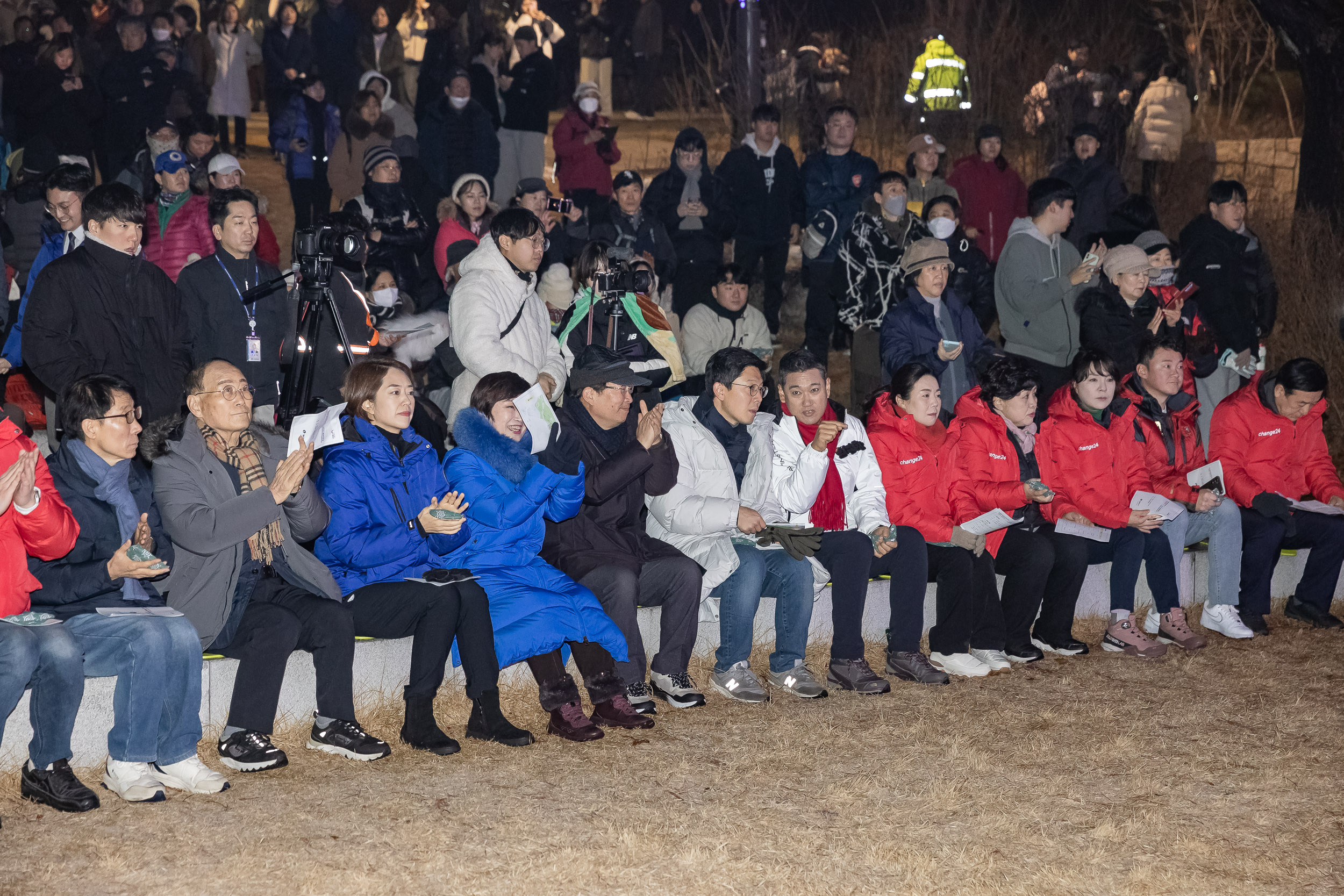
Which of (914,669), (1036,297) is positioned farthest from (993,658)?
(1036,297)

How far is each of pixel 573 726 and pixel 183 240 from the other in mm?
3654

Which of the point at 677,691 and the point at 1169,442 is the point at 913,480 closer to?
the point at 677,691

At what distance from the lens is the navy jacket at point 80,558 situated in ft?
14.9

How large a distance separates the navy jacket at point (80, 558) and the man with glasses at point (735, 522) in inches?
93.1

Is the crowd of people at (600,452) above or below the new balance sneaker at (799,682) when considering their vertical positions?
above

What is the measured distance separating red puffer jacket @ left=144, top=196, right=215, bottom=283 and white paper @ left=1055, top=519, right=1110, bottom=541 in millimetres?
4635

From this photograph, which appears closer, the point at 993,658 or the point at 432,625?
the point at 432,625

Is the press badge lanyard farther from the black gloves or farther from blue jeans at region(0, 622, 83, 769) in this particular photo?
blue jeans at region(0, 622, 83, 769)

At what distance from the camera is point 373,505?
5.20 metres

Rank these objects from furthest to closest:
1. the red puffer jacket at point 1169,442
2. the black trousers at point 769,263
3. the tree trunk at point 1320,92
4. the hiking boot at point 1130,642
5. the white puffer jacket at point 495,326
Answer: the tree trunk at point 1320,92 → the black trousers at point 769,263 → the red puffer jacket at point 1169,442 → the hiking boot at point 1130,642 → the white puffer jacket at point 495,326

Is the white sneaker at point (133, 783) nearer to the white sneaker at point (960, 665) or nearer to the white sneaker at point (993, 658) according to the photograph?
the white sneaker at point (960, 665)

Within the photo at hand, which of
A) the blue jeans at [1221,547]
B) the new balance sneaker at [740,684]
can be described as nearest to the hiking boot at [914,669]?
the new balance sneaker at [740,684]

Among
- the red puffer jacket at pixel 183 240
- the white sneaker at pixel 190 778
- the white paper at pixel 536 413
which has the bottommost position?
the white sneaker at pixel 190 778

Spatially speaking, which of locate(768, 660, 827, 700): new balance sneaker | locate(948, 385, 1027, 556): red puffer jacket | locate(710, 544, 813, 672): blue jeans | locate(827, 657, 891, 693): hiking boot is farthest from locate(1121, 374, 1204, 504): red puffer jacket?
locate(768, 660, 827, 700): new balance sneaker
